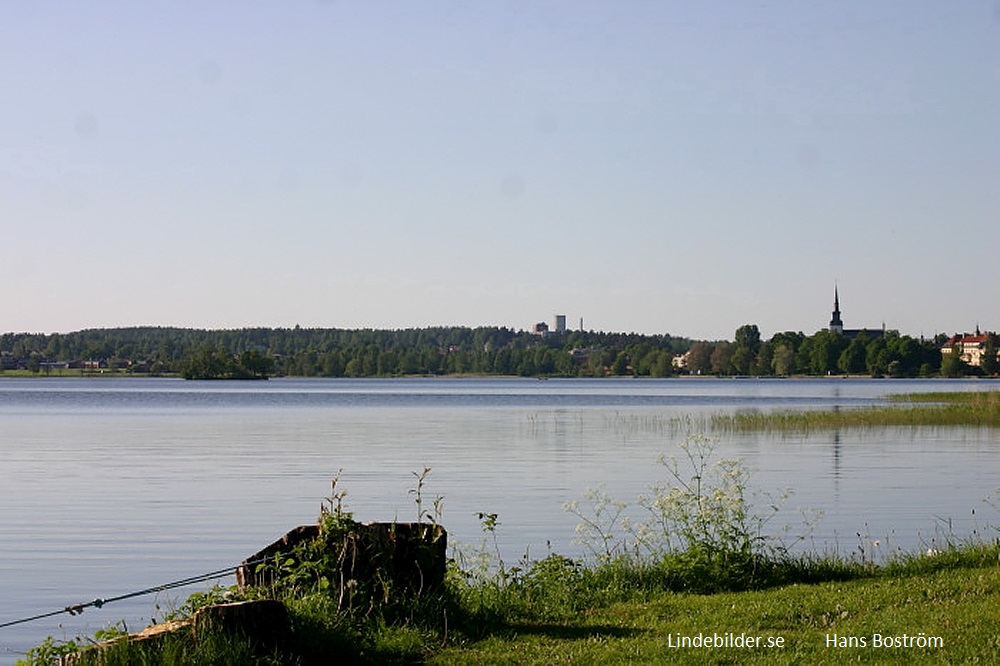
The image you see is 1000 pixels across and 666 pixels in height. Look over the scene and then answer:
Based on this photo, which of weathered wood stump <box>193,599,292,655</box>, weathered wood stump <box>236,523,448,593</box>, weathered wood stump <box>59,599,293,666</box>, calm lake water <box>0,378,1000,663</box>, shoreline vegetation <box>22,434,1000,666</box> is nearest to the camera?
weathered wood stump <box>59,599,293,666</box>

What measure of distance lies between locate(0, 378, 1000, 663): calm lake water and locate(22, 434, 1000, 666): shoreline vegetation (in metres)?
4.62

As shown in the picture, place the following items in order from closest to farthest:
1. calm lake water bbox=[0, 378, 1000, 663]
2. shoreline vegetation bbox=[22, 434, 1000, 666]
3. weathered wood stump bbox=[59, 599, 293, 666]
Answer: weathered wood stump bbox=[59, 599, 293, 666] < shoreline vegetation bbox=[22, 434, 1000, 666] < calm lake water bbox=[0, 378, 1000, 663]

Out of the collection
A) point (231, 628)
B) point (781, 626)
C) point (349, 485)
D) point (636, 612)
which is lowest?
point (349, 485)

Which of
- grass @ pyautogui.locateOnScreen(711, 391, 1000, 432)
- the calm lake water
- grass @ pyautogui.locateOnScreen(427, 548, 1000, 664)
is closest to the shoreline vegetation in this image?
grass @ pyautogui.locateOnScreen(427, 548, 1000, 664)

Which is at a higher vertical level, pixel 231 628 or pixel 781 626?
pixel 231 628

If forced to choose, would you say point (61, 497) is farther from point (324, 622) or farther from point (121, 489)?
point (324, 622)

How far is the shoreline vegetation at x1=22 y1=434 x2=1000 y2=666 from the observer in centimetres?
1099

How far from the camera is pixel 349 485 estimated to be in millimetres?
34156

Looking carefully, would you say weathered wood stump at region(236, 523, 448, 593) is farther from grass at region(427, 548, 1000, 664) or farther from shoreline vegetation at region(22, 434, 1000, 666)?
grass at region(427, 548, 1000, 664)

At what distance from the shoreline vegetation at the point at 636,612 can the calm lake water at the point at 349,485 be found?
462cm

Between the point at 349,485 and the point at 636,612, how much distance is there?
2130 centimetres

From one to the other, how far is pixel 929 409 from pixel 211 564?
55.5m

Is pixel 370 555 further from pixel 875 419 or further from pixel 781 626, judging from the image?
pixel 875 419

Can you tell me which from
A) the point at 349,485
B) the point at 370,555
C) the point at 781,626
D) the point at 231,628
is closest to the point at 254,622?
the point at 231,628
